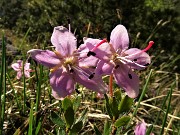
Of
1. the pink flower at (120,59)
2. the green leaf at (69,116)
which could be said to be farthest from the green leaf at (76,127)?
the pink flower at (120,59)

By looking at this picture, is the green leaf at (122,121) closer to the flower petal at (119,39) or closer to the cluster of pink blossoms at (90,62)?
the cluster of pink blossoms at (90,62)

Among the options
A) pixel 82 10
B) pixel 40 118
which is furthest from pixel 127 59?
pixel 82 10

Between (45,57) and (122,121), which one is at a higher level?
(45,57)

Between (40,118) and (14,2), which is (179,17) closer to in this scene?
(14,2)

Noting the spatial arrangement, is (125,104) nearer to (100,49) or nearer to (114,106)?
(114,106)

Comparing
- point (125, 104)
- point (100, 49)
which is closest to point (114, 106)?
point (125, 104)

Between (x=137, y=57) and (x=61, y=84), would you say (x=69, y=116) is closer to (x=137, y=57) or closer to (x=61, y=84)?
Answer: (x=61, y=84)

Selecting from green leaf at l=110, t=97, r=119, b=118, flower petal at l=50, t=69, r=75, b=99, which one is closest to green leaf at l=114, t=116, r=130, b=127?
green leaf at l=110, t=97, r=119, b=118
